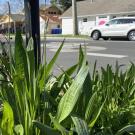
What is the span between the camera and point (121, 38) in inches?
1158

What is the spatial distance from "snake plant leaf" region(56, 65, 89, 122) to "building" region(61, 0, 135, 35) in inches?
1554

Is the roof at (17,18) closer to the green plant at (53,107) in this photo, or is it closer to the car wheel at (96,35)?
the green plant at (53,107)

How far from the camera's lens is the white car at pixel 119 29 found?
27719mm

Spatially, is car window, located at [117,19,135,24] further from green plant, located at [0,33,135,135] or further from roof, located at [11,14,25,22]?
green plant, located at [0,33,135,135]

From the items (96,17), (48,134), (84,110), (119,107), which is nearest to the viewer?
(48,134)

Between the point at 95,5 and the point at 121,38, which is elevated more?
the point at 95,5

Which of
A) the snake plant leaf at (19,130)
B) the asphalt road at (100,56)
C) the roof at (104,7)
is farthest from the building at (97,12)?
the snake plant leaf at (19,130)

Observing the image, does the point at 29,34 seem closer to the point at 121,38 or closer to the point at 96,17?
the point at 121,38

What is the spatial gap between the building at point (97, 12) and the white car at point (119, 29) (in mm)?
12555

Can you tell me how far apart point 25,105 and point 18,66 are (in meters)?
0.37

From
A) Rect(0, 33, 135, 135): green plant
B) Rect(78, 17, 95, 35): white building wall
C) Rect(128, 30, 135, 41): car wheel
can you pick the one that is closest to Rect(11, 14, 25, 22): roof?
Rect(0, 33, 135, 135): green plant

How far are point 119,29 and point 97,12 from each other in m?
18.1

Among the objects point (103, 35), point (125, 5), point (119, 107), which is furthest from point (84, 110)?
point (125, 5)

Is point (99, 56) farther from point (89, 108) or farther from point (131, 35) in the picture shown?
point (89, 108)
